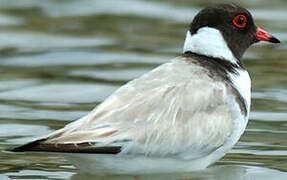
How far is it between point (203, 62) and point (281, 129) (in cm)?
224

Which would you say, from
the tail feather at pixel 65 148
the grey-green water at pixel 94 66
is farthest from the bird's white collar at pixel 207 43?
the tail feather at pixel 65 148

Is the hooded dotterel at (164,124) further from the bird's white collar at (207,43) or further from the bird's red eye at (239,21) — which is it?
the bird's red eye at (239,21)

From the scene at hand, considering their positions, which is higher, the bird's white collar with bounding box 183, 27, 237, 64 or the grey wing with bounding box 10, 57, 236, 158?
the bird's white collar with bounding box 183, 27, 237, 64

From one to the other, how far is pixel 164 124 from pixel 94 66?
6.82 metres

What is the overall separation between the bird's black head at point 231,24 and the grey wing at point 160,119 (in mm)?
913

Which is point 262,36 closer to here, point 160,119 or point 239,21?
point 239,21

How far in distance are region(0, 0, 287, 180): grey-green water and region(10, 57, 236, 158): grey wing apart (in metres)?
0.54

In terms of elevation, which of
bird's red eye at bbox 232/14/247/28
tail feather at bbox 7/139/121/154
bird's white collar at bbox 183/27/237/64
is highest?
bird's red eye at bbox 232/14/247/28

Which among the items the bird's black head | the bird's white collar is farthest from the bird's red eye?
the bird's white collar

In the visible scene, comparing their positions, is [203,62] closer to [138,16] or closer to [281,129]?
[281,129]

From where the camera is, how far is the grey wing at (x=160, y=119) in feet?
28.2

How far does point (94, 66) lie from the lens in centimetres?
1566

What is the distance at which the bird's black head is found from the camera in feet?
33.8

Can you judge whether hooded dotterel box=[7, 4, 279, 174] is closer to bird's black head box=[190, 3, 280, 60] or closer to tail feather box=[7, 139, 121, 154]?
tail feather box=[7, 139, 121, 154]
